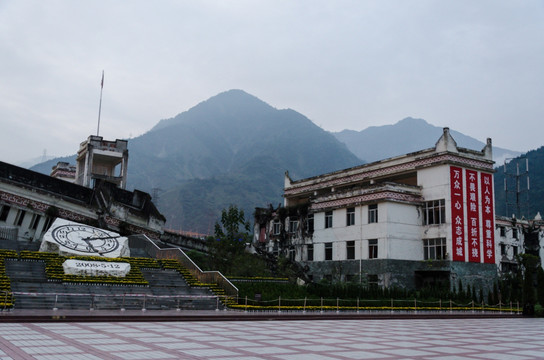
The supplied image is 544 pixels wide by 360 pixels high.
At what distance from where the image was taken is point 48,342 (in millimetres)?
12062

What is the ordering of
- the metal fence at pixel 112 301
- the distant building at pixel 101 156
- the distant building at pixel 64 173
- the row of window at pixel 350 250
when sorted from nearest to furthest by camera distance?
the metal fence at pixel 112 301, the row of window at pixel 350 250, the distant building at pixel 101 156, the distant building at pixel 64 173

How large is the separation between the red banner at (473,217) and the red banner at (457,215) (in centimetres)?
68

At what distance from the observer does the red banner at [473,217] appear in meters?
36.7

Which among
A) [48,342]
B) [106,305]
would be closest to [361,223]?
[106,305]

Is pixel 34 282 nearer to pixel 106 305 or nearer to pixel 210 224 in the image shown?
pixel 106 305

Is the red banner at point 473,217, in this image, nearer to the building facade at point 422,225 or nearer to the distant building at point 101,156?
the building facade at point 422,225

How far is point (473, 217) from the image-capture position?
122 ft

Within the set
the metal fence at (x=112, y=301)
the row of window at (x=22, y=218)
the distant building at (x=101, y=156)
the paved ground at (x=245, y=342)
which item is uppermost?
the distant building at (x=101, y=156)

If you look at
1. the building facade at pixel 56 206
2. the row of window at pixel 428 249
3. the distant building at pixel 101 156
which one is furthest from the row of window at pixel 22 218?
the row of window at pixel 428 249

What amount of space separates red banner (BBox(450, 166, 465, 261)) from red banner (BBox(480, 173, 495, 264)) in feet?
7.62

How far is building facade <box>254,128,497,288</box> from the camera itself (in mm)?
36125

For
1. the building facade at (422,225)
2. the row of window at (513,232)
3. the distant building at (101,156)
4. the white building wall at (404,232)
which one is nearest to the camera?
the building facade at (422,225)

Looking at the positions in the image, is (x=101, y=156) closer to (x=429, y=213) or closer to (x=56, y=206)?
(x=56, y=206)

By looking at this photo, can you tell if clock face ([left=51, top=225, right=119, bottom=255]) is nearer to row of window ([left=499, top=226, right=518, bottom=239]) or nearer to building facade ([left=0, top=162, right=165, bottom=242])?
building facade ([left=0, top=162, right=165, bottom=242])
